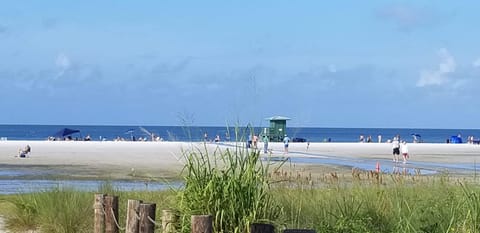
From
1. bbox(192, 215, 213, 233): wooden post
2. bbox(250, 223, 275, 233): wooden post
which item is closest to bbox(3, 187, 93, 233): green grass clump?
bbox(192, 215, 213, 233): wooden post

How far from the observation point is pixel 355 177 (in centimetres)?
1419

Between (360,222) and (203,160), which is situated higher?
(203,160)

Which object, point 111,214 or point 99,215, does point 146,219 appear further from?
point 99,215

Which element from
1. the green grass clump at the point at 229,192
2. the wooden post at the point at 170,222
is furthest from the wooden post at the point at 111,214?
the green grass clump at the point at 229,192

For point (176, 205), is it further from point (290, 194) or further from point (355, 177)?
point (355, 177)

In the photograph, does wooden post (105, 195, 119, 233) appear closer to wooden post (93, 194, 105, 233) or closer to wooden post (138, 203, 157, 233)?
wooden post (93, 194, 105, 233)

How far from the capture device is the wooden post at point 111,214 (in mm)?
8297

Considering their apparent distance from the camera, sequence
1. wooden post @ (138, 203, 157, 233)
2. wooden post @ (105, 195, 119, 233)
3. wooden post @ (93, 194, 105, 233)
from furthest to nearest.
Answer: wooden post @ (93, 194, 105, 233)
wooden post @ (105, 195, 119, 233)
wooden post @ (138, 203, 157, 233)

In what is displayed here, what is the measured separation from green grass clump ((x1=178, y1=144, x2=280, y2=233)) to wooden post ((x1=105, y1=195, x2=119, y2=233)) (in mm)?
870

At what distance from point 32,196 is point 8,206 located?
1.82m

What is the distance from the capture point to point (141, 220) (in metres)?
7.36

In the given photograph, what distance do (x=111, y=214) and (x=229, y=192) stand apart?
4.80 ft

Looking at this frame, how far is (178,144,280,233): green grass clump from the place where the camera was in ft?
24.5

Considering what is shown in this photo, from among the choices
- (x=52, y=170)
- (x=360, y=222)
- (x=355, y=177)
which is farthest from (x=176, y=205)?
(x=52, y=170)
